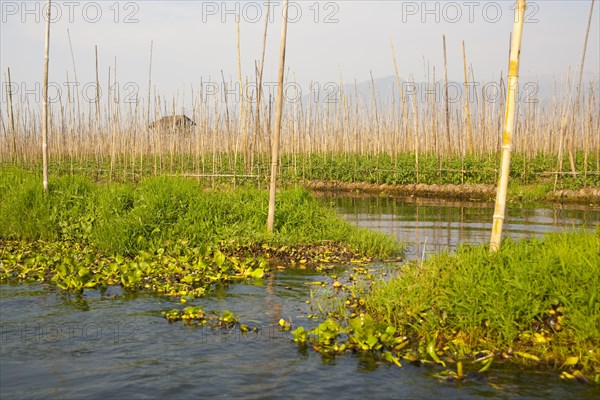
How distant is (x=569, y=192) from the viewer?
53.7 ft

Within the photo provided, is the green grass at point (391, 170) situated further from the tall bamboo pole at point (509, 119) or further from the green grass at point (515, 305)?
the green grass at point (515, 305)

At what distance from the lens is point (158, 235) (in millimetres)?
8664

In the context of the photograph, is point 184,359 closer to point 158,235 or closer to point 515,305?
point 515,305

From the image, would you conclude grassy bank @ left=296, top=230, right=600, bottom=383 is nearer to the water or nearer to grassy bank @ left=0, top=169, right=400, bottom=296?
the water

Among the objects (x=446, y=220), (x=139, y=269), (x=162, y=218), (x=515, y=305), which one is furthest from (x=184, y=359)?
(x=446, y=220)

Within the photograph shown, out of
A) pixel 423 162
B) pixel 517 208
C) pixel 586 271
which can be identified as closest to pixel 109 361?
pixel 586 271

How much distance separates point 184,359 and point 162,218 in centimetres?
425

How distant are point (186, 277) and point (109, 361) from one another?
2.44 metres

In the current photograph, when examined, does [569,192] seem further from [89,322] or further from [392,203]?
[89,322]

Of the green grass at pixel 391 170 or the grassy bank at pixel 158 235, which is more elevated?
the green grass at pixel 391 170

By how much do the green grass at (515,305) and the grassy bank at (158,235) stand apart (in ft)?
9.36

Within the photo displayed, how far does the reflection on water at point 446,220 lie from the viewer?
34.9 ft

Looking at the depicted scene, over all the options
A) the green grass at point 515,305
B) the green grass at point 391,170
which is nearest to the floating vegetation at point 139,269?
the green grass at point 515,305

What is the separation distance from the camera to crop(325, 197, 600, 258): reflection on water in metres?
10.6
